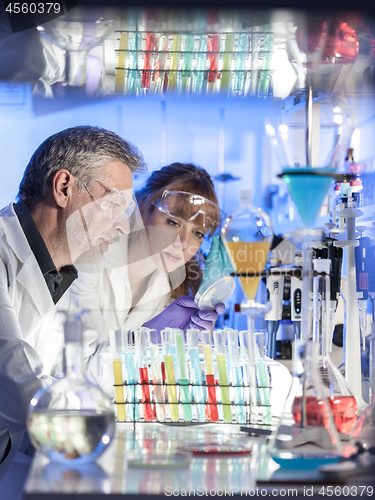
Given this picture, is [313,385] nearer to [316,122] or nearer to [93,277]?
[316,122]

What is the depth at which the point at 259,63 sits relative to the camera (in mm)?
2160

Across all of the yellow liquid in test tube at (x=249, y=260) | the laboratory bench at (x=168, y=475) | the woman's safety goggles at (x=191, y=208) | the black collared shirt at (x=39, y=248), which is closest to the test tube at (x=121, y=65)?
the woman's safety goggles at (x=191, y=208)

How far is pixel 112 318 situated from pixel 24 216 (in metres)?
0.75

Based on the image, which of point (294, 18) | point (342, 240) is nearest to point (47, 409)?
point (342, 240)

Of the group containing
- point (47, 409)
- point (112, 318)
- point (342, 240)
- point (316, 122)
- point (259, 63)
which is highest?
point (259, 63)

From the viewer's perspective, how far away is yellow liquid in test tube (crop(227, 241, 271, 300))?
4.06 ft

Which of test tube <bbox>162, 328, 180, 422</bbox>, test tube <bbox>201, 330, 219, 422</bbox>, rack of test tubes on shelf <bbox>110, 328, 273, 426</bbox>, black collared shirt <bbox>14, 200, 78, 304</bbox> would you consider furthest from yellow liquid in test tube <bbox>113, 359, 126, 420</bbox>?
black collared shirt <bbox>14, 200, 78, 304</bbox>

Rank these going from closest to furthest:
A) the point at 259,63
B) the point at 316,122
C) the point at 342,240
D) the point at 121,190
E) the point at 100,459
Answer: the point at 100,459 < the point at 316,122 < the point at 342,240 < the point at 259,63 < the point at 121,190

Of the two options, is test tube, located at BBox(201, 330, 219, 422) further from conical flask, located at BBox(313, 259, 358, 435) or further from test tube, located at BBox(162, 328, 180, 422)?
conical flask, located at BBox(313, 259, 358, 435)

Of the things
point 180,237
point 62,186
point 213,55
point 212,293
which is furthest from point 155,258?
point 213,55

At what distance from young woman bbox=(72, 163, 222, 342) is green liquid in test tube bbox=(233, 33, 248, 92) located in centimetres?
45

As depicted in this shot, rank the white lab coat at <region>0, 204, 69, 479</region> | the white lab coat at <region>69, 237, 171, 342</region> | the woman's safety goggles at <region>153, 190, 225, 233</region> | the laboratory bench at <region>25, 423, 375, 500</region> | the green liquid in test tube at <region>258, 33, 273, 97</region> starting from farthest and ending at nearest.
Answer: the white lab coat at <region>69, 237, 171, 342</region>
the woman's safety goggles at <region>153, 190, 225, 233</region>
the green liquid in test tube at <region>258, 33, 273, 97</region>
the white lab coat at <region>0, 204, 69, 479</region>
the laboratory bench at <region>25, 423, 375, 500</region>

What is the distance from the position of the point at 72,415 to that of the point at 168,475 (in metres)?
0.21

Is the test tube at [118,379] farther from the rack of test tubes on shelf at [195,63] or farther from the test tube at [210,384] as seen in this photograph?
the rack of test tubes on shelf at [195,63]
